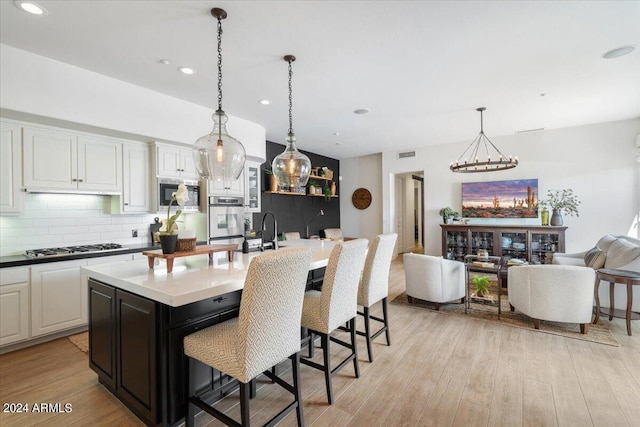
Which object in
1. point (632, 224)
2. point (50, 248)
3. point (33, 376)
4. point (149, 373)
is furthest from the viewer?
point (632, 224)

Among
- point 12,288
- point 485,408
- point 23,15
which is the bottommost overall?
point 485,408

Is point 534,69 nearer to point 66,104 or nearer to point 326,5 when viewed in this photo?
point 326,5

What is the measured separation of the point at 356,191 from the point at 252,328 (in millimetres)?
7080

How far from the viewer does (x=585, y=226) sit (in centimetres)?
534

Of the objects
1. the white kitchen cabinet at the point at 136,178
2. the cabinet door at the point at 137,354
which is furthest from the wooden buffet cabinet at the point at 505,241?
the cabinet door at the point at 137,354

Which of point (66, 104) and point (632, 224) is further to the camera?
point (632, 224)

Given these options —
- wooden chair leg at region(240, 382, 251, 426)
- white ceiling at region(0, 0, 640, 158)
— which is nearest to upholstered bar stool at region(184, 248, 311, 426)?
wooden chair leg at region(240, 382, 251, 426)

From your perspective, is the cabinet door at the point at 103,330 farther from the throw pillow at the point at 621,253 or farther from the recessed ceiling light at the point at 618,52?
the throw pillow at the point at 621,253

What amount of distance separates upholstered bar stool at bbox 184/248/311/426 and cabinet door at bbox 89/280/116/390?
2.21 ft

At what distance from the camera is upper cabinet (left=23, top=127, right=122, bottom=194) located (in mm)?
2973

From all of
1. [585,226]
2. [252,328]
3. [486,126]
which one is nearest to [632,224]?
[585,226]

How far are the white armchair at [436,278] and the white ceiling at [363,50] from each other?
2153 millimetres

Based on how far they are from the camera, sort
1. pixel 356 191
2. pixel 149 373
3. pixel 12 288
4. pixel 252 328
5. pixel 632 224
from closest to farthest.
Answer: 1. pixel 252 328
2. pixel 149 373
3. pixel 12 288
4. pixel 632 224
5. pixel 356 191

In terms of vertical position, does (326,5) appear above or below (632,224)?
above
